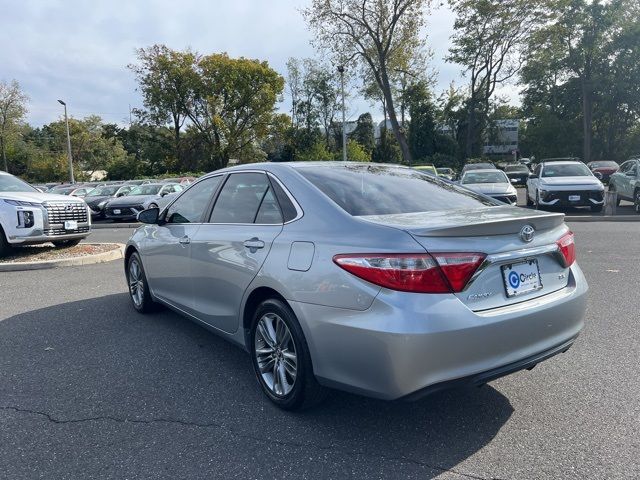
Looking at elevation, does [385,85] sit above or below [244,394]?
above

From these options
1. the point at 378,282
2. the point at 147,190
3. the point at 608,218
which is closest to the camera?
the point at 378,282

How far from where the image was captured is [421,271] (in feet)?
8.63

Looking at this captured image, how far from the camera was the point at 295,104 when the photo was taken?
54594mm

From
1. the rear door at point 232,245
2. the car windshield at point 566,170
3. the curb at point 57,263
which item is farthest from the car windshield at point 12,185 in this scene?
the car windshield at point 566,170

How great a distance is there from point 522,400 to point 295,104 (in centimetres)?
5369

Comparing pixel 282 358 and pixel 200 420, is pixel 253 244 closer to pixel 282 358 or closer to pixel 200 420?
pixel 282 358

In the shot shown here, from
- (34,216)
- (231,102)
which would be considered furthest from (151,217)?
(231,102)

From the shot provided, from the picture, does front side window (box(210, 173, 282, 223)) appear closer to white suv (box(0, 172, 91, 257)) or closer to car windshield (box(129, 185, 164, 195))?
white suv (box(0, 172, 91, 257))

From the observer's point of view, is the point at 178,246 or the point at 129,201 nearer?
the point at 178,246

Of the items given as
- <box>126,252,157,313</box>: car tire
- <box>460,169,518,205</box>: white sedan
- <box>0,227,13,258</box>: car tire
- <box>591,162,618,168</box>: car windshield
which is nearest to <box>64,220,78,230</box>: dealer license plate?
<box>0,227,13,258</box>: car tire

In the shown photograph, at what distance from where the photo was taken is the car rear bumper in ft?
8.46

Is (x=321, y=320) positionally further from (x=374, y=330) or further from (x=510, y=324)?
(x=510, y=324)

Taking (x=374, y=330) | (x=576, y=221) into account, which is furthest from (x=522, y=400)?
(x=576, y=221)

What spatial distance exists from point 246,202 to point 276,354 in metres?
1.24
